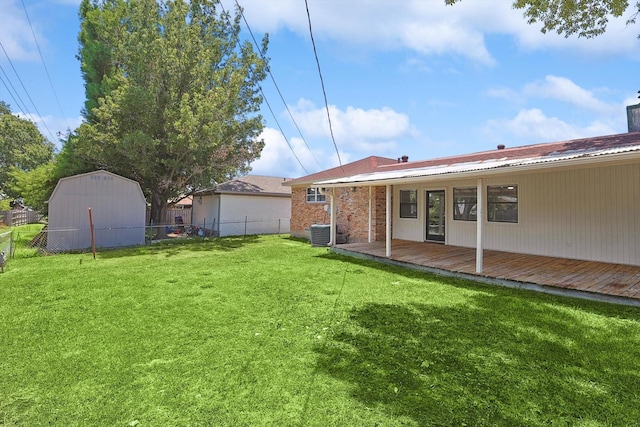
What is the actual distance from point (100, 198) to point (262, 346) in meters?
11.4

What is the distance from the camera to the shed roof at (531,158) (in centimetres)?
549

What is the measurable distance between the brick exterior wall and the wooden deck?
202cm

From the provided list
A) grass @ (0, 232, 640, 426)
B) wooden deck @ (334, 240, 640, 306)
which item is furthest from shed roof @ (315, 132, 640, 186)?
grass @ (0, 232, 640, 426)

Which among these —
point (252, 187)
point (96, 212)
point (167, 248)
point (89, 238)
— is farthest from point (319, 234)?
point (89, 238)

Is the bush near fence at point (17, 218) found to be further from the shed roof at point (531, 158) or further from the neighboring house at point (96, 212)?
the shed roof at point (531, 158)

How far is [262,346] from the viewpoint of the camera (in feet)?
12.4

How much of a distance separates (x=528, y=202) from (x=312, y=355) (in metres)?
7.98

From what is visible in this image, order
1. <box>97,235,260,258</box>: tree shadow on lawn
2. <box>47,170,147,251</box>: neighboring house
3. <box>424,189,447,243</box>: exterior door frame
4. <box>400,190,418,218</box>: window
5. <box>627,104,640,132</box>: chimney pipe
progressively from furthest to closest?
<box>400,190,418,218</box>: window
<box>47,170,147,251</box>: neighboring house
<box>97,235,260,258</box>: tree shadow on lawn
<box>424,189,447,243</box>: exterior door frame
<box>627,104,640,132</box>: chimney pipe

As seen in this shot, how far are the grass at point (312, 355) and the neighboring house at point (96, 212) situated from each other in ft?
18.1

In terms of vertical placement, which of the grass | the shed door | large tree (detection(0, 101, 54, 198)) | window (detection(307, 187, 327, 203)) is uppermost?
large tree (detection(0, 101, 54, 198))

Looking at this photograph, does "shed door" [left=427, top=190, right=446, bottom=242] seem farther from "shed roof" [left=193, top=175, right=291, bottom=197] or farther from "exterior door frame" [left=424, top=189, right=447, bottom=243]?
"shed roof" [left=193, top=175, right=291, bottom=197]

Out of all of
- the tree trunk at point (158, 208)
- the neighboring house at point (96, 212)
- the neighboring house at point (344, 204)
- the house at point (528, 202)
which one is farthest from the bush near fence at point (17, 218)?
the house at point (528, 202)

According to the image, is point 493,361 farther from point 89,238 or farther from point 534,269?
point 89,238

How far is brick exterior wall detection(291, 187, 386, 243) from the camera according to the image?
12.0 meters
